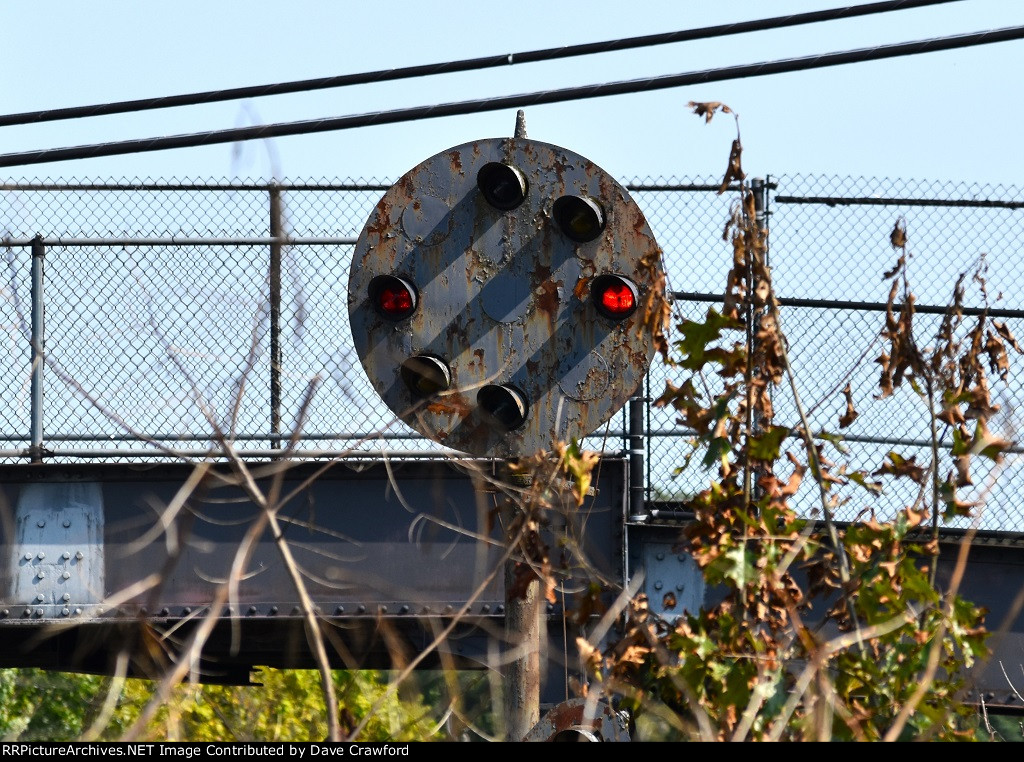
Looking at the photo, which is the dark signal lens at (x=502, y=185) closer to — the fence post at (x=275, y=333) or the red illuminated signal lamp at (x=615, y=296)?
the red illuminated signal lamp at (x=615, y=296)

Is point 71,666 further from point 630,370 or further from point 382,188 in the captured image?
point 630,370

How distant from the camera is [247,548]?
294 cm

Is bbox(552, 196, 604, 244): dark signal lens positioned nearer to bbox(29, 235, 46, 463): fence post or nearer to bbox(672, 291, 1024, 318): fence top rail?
bbox(672, 291, 1024, 318): fence top rail

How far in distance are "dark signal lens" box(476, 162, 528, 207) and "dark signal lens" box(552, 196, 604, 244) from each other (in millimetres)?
188

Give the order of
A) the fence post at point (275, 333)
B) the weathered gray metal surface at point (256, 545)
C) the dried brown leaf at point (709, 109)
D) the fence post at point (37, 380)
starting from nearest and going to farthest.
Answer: the dried brown leaf at point (709, 109) < the weathered gray metal surface at point (256, 545) < the fence post at point (37, 380) < the fence post at point (275, 333)

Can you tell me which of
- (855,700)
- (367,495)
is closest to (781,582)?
(855,700)

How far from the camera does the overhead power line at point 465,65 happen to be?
6277 mm

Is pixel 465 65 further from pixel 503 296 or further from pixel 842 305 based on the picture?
pixel 842 305

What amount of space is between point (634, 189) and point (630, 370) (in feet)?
9.56

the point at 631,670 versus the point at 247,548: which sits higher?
the point at 247,548

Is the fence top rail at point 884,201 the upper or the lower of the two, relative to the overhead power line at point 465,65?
lower

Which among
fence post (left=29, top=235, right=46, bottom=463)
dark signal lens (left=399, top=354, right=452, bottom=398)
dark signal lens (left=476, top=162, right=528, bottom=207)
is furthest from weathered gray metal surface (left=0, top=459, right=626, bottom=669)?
dark signal lens (left=476, top=162, right=528, bottom=207)

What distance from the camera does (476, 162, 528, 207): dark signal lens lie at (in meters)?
5.54

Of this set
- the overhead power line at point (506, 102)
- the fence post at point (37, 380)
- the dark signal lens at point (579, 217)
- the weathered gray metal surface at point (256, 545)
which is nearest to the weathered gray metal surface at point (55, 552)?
the weathered gray metal surface at point (256, 545)
